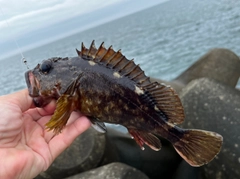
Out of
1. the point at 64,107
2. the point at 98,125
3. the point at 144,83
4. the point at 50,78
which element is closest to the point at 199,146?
the point at 144,83

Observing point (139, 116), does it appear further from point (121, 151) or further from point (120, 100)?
point (121, 151)

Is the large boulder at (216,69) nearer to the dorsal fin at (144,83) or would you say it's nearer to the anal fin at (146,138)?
the anal fin at (146,138)

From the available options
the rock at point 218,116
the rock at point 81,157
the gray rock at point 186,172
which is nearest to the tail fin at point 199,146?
the rock at point 218,116

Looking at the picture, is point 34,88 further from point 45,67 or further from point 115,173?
point 115,173

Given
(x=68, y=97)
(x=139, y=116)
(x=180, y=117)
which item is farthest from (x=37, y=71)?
(x=180, y=117)

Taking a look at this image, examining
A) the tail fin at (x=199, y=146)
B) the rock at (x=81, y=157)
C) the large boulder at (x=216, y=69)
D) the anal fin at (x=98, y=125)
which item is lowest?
the large boulder at (x=216, y=69)

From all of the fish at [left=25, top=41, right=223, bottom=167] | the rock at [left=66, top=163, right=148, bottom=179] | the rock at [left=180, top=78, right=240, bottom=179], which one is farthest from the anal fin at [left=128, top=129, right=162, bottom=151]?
the rock at [left=180, top=78, right=240, bottom=179]
